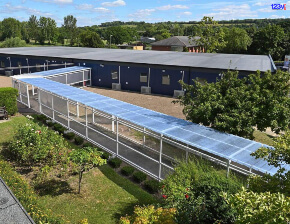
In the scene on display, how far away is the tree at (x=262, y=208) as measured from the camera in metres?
3.90

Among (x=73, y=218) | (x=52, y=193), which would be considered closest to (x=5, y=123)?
(x=52, y=193)

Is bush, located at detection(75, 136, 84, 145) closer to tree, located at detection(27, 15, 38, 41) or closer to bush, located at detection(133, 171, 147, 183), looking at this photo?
bush, located at detection(133, 171, 147, 183)

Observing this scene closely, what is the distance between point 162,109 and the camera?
2536 centimetres

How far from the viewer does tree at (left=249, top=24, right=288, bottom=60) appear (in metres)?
70.4

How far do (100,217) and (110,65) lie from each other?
2515cm

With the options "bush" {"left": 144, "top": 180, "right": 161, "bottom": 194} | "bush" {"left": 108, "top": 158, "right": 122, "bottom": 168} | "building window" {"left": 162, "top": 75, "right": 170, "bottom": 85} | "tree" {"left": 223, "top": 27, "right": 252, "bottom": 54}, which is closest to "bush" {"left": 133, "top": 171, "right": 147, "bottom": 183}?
"bush" {"left": 144, "top": 180, "right": 161, "bottom": 194}

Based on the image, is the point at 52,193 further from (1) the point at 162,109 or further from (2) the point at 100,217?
(1) the point at 162,109

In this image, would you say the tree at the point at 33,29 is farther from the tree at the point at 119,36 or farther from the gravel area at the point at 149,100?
the gravel area at the point at 149,100

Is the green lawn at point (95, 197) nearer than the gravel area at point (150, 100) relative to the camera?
Yes

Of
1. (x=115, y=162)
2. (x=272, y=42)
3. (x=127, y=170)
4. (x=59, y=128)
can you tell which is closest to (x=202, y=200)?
(x=127, y=170)

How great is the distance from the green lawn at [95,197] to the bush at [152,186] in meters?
0.26

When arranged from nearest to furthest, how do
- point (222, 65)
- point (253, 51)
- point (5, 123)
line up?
1. point (5, 123)
2. point (222, 65)
3. point (253, 51)

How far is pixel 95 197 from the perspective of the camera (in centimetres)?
1153

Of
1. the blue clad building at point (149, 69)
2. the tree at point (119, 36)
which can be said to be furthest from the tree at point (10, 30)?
the blue clad building at point (149, 69)
